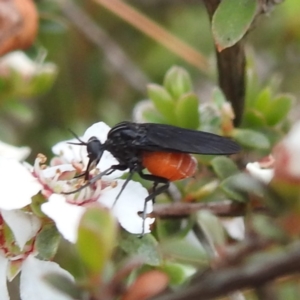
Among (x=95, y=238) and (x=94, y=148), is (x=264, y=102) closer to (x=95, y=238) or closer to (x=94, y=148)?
(x=94, y=148)

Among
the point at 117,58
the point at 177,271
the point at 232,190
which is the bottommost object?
the point at 117,58

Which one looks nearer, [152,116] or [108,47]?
[152,116]

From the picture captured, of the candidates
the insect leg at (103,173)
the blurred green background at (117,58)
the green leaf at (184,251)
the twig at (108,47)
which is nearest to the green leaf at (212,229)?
the green leaf at (184,251)

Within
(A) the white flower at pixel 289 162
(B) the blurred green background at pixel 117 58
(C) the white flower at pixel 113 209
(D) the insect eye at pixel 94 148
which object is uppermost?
(A) the white flower at pixel 289 162

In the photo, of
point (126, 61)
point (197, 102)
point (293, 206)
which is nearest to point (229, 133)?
point (197, 102)

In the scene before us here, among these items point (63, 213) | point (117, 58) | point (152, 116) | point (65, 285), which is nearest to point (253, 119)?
point (152, 116)

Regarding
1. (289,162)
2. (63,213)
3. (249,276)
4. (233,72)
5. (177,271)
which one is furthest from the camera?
(233,72)

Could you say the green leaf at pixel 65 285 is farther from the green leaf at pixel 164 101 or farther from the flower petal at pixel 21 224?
the green leaf at pixel 164 101
